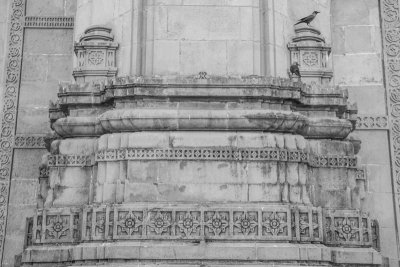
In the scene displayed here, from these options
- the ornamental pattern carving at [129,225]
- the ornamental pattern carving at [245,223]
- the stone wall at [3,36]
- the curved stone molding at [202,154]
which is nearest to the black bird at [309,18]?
the curved stone molding at [202,154]

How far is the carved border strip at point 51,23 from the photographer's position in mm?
14406

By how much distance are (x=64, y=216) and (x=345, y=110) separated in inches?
212

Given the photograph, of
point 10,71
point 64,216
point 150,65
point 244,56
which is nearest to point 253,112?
point 244,56

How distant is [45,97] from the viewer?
1409 centimetres

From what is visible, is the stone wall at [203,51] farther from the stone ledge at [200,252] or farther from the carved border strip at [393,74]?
the stone ledge at [200,252]

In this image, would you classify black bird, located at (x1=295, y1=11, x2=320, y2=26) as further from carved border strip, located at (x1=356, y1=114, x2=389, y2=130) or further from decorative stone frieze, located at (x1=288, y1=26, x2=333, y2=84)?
carved border strip, located at (x1=356, y1=114, x2=389, y2=130)

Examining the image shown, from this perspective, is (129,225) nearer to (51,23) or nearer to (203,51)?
(203,51)

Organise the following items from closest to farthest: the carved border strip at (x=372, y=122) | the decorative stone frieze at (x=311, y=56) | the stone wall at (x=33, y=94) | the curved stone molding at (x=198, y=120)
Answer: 1. the curved stone molding at (x=198, y=120)
2. the decorative stone frieze at (x=311, y=56)
3. the stone wall at (x=33, y=94)
4. the carved border strip at (x=372, y=122)

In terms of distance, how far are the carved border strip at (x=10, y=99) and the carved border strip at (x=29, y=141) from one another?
127 millimetres

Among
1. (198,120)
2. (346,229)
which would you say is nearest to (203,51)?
(198,120)

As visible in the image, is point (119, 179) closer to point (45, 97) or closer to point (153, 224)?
point (153, 224)

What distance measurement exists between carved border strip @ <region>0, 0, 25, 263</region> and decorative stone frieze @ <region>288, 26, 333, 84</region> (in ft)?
21.3

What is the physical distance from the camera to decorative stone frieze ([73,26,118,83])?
11.2 metres

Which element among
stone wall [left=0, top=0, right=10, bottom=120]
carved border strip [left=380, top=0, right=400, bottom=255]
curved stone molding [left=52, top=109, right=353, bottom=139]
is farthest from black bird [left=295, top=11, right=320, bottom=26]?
stone wall [left=0, top=0, right=10, bottom=120]
